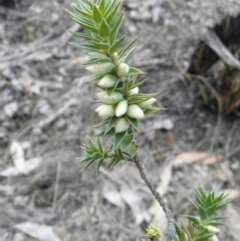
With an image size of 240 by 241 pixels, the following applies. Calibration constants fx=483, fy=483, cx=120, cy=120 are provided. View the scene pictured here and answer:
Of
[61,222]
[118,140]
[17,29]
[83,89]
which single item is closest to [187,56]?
[83,89]

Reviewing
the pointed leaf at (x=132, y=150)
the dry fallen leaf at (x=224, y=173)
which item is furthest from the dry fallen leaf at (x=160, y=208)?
the pointed leaf at (x=132, y=150)

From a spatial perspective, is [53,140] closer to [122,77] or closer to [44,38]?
[44,38]

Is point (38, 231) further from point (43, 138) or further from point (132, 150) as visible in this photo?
point (132, 150)

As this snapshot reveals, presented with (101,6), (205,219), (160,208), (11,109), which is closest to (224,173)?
(160,208)

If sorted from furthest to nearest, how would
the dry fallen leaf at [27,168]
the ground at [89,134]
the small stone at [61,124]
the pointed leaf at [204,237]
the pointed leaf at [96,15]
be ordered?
the small stone at [61,124], the dry fallen leaf at [27,168], the ground at [89,134], the pointed leaf at [204,237], the pointed leaf at [96,15]

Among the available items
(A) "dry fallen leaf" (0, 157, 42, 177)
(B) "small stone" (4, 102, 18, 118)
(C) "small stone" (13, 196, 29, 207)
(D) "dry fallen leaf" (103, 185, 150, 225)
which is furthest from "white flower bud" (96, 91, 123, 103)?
(B) "small stone" (4, 102, 18, 118)

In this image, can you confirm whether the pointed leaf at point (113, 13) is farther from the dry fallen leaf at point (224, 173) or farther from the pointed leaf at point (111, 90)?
the dry fallen leaf at point (224, 173)

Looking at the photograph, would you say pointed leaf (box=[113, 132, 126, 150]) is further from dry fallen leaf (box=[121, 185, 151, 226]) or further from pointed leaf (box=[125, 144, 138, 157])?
dry fallen leaf (box=[121, 185, 151, 226])
